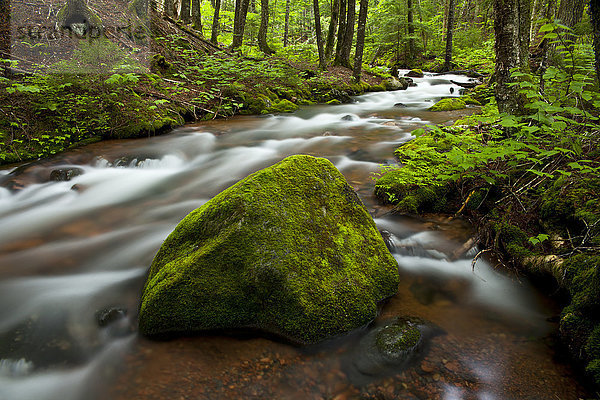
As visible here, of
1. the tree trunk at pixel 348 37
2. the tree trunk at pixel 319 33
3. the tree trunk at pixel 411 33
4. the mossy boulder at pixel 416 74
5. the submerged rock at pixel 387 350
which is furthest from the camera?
the tree trunk at pixel 411 33

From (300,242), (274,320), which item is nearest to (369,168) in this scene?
(300,242)

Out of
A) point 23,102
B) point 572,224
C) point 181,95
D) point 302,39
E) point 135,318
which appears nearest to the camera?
point 135,318

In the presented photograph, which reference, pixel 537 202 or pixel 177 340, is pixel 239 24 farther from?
pixel 177 340

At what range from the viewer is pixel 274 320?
242 centimetres

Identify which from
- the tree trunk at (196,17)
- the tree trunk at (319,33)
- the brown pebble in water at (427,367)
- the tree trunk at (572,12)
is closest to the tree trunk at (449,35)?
the tree trunk at (319,33)

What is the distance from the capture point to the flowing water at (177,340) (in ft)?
6.93

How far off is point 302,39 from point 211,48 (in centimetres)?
2569

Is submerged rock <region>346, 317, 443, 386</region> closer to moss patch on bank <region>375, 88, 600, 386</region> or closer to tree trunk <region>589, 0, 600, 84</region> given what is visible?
moss patch on bank <region>375, 88, 600, 386</region>

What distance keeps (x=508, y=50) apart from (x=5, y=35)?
404 inches

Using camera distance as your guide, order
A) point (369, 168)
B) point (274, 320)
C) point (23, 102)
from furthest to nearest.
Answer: point (23, 102)
point (369, 168)
point (274, 320)

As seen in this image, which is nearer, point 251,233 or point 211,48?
point 251,233

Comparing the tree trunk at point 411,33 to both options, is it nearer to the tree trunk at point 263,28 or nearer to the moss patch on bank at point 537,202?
the tree trunk at point 263,28

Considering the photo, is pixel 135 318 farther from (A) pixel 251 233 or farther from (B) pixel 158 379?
(A) pixel 251 233

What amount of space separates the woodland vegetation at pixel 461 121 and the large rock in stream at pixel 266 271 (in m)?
1.41
